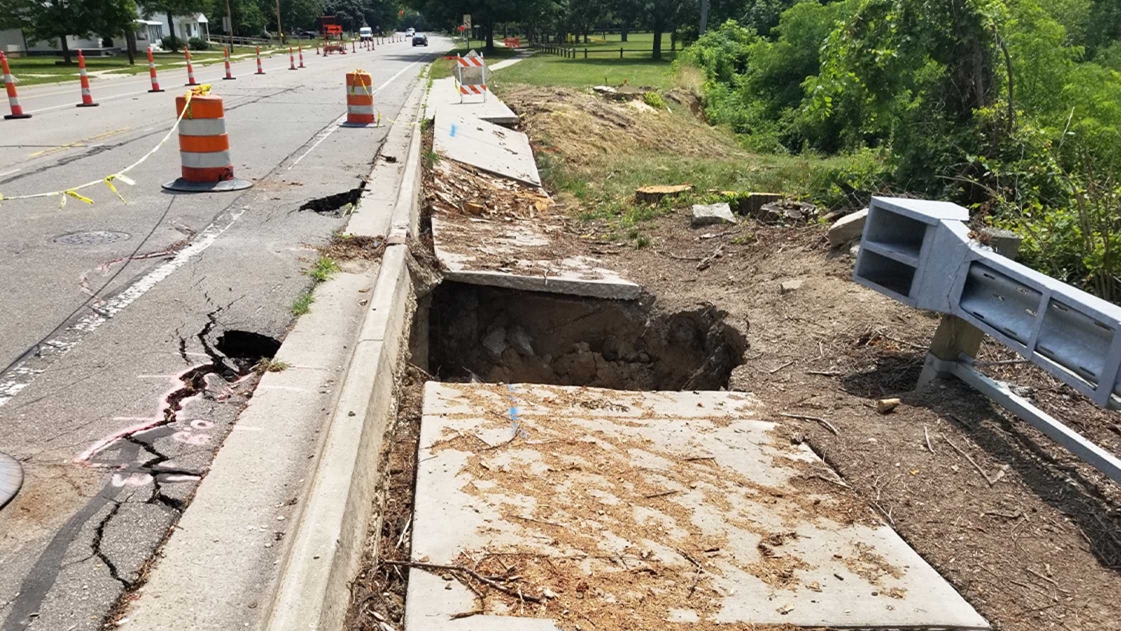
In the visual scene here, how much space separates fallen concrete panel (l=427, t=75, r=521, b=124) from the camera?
1836 centimetres

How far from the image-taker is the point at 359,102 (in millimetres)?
16656

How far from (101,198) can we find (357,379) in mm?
6182

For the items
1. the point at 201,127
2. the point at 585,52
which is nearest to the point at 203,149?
the point at 201,127

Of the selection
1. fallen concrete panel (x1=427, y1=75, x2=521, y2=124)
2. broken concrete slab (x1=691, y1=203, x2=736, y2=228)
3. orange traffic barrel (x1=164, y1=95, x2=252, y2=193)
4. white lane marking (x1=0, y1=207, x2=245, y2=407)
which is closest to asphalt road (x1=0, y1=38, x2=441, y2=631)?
white lane marking (x1=0, y1=207, x2=245, y2=407)

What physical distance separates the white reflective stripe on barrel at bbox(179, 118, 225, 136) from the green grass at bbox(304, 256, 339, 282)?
Answer: 353cm

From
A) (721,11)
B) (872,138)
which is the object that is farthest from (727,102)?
(721,11)

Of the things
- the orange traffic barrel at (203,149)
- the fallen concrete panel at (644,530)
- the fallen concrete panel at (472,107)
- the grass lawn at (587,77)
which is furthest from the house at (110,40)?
the fallen concrete panel at (644,530)

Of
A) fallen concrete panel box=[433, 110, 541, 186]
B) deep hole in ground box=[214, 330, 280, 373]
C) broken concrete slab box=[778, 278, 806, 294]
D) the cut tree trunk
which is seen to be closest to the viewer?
deep hole in ground box=[214, 330, 280, 373]

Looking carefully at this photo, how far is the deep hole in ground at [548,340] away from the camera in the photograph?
7.75m

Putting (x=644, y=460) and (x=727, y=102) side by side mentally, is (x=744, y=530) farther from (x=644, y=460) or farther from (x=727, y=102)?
(x=727, y=102)

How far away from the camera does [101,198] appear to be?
9016 mm

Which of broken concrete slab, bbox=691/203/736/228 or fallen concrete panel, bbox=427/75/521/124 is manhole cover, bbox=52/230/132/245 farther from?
fallen concrete panel, bbox=427/75/521/124

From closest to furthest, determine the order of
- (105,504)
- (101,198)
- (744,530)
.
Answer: (105,504), (744,530), (101,198)

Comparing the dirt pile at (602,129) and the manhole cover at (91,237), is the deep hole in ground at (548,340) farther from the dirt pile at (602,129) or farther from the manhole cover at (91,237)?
the dirt pile at (602,129)
